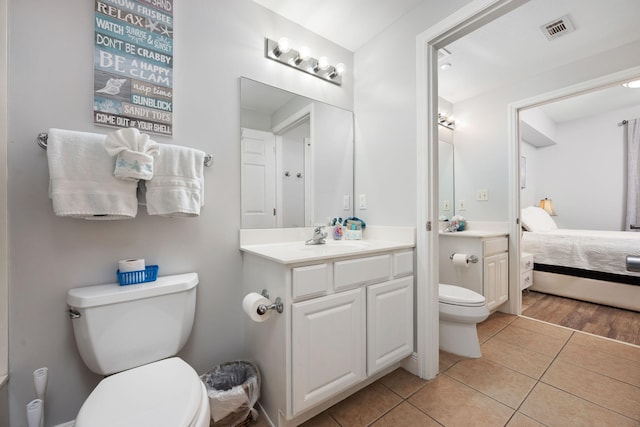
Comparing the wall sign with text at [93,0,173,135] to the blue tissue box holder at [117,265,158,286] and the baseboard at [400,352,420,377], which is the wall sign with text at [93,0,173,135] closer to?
the blue tissue box holder at [117,265,158,286]

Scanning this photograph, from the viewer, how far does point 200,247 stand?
1.40m

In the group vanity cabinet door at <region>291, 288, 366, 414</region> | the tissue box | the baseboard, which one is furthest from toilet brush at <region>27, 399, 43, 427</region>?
the baseboard

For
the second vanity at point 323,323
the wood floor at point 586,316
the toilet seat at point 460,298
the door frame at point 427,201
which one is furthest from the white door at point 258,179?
the wood floor at point 586,316

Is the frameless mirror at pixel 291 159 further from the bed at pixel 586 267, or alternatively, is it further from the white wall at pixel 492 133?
the bed at pixel 586 267

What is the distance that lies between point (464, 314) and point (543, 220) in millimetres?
3173

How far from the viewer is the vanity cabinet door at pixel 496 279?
2.29 metres

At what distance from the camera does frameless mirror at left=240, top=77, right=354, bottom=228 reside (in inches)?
61.9

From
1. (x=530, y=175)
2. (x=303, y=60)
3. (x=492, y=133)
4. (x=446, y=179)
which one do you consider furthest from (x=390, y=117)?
(x=530, y=175)

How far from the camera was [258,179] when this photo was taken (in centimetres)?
160

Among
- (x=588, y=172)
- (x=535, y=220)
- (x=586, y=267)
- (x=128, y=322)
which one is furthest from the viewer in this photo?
(x=588, y=172)

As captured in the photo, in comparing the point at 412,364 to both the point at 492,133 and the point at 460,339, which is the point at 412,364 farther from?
the point at 492,133

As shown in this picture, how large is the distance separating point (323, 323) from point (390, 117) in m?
1.41

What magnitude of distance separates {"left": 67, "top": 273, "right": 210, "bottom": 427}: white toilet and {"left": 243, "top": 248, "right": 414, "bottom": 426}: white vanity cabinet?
350 millimetres

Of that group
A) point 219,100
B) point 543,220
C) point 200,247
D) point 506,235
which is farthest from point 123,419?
point 543,220
